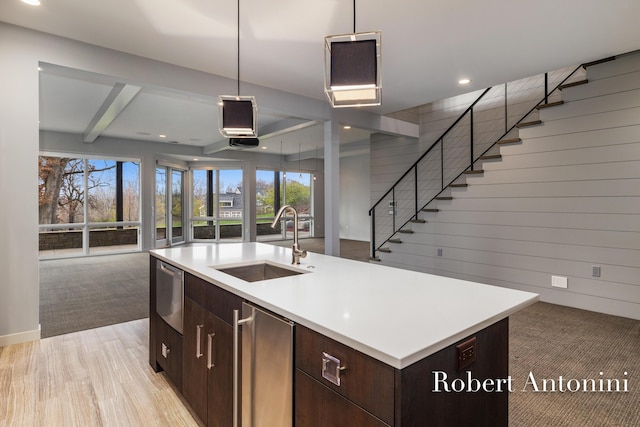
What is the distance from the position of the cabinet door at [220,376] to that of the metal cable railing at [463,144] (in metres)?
4.70

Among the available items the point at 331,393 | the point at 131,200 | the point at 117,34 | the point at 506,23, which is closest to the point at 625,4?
the point at 506,23

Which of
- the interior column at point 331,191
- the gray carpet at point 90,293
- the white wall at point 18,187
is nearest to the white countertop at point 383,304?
the white wall at point 18,187

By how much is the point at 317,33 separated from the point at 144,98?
Result: 3410 mm

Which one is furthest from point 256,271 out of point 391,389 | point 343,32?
point 343,32

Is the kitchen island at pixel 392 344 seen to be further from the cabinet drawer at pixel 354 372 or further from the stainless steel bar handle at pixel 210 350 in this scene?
the stainless steel bar handle at pixel 210 350

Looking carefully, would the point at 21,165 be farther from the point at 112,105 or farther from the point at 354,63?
the point at 354,63

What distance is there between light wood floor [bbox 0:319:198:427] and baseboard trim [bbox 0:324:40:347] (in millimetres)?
52

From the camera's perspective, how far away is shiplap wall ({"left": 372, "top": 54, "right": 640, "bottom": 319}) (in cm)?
377

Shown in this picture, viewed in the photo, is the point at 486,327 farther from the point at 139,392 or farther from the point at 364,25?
the point at 364,25

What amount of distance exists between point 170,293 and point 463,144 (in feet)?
18.4

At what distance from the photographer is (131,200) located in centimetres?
862

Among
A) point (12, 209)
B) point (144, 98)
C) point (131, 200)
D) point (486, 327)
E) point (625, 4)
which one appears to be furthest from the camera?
point (131, 200)

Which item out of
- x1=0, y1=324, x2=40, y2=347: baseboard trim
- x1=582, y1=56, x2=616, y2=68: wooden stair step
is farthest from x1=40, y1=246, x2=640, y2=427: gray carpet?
x1=582, y1=56, x2=616, y2=68: wooden stair step

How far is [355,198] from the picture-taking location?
11.1 metres
